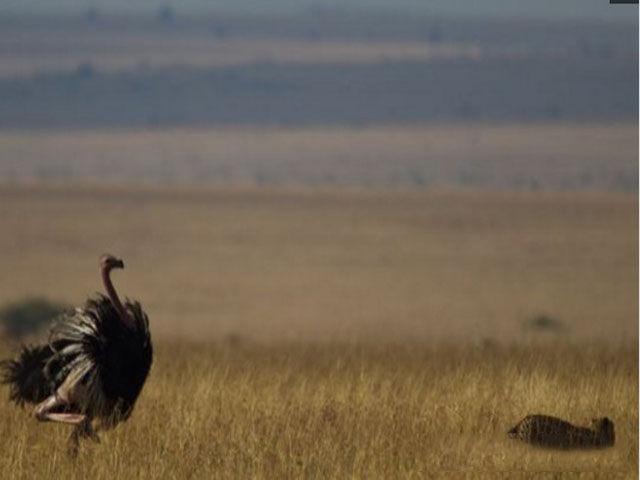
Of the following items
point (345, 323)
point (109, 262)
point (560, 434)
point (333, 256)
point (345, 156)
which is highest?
point (345, 156)

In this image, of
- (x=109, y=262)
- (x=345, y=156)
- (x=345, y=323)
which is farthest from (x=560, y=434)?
(x=345, y=156)

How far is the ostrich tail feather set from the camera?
29.0 feet

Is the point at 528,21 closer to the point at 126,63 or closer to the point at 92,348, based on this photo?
the point at 126,63

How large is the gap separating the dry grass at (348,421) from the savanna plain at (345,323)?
2 centimetres

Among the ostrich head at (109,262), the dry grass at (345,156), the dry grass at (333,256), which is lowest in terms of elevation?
the ostrich head at (109,262)

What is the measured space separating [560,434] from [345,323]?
31591 mm

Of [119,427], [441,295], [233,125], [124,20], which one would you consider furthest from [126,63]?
[119,427]

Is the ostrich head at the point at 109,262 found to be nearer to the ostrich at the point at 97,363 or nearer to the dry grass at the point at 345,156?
the ostrich at the point at 97,363

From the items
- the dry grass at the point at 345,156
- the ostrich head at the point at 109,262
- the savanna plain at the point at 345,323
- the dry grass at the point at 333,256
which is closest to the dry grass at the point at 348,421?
the savanna plain at the point at 345,323

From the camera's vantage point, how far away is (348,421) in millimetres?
9609

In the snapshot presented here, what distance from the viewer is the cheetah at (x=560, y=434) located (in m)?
8.46

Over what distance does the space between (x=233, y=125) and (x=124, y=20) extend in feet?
79.0

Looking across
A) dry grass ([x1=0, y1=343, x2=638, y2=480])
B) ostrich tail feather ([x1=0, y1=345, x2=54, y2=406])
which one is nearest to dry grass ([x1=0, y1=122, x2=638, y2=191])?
dry grass ([x1=0, y1=343, x2=638, y2=480])

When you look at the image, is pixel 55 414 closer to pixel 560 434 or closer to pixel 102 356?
pixel 102 356
